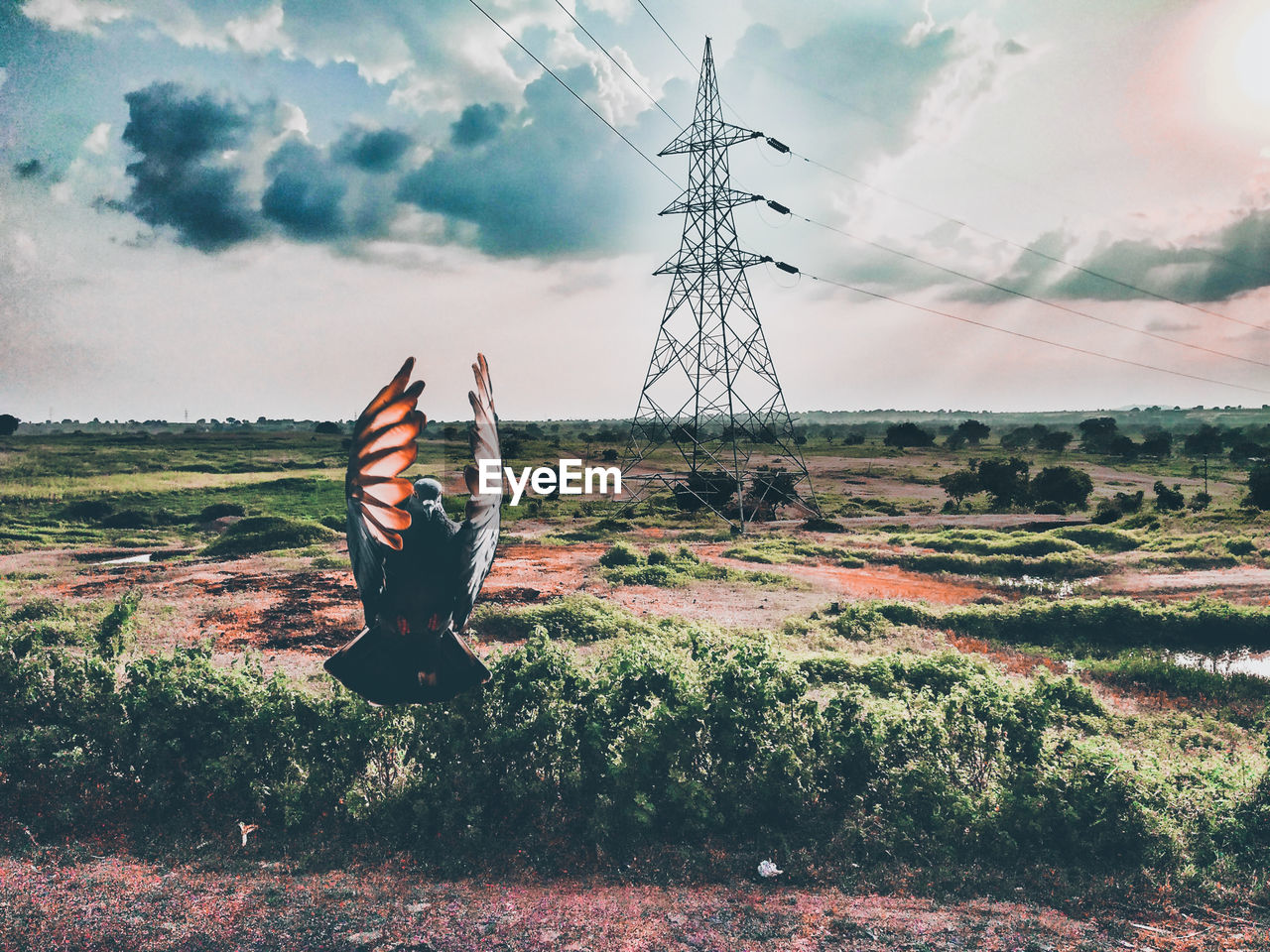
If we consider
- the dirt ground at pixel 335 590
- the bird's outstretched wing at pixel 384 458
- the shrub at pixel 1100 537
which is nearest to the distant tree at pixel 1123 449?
the shrub at pixel 1100 537

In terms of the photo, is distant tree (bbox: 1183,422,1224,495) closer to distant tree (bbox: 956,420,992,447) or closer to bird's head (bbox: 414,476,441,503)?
distant tree (bbox: 956,420,992,447)

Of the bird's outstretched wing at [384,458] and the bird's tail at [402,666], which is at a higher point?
the bird's outstretched wing at [384,458]

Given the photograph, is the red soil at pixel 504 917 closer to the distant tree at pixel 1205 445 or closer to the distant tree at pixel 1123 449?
the distant tree at pixel 1123 449

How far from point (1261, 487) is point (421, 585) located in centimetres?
4036

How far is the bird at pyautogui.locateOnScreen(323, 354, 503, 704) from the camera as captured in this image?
468 cm

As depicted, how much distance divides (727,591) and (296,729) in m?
13.6

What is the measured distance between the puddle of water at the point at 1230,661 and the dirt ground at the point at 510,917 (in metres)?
10.8

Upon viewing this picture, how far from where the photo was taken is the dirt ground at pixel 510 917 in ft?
18.0

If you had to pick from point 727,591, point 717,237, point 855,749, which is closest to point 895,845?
point 855,749

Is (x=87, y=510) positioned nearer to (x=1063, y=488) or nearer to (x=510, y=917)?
(x=510, y=917)

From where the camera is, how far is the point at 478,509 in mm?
4895

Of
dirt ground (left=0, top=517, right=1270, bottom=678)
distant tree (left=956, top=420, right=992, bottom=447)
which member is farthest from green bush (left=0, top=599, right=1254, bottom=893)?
distant tree (left=956, top=420, right=992, bottom=447)

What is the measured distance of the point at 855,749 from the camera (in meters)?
7.18

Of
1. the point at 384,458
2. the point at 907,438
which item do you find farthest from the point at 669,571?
the point at 907,438
